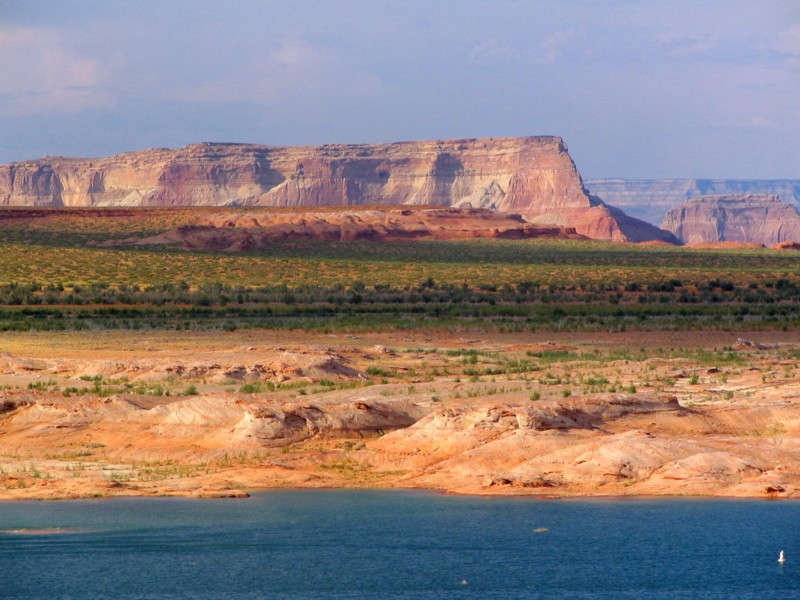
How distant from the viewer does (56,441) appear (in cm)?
2430

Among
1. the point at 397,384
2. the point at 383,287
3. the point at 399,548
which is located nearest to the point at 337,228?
the point at 383,287

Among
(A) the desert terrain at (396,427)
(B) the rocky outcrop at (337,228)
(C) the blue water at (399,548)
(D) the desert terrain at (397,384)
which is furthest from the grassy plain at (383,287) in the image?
(C) the blue water at (399,548)

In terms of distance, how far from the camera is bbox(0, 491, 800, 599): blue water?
16.3 metres

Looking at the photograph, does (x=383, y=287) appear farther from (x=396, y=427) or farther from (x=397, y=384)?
Answer: (x=396, y=427)

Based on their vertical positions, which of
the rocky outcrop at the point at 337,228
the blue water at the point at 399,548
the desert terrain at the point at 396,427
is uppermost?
the rocky outcrop at the point at 337,228

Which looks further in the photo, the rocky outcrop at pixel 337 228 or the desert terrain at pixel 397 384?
the rocky outcrop at pixel 337 228

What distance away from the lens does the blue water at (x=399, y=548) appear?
16.3m

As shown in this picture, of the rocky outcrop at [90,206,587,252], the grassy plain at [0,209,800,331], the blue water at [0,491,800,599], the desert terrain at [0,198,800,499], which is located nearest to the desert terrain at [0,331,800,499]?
the desert terrain at [0,198,800,499]

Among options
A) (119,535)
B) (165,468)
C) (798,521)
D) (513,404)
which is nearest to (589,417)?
(513,404)

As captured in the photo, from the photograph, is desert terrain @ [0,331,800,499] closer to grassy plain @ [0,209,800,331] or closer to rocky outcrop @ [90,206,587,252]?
grassy plain @ [0,209,800,331]

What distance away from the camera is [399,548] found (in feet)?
58.9

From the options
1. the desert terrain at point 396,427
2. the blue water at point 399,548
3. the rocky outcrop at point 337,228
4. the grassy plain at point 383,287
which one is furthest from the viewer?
the rocky outcrop at point 337,228

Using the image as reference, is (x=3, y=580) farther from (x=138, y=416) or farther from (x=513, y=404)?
(x=513, y=404)

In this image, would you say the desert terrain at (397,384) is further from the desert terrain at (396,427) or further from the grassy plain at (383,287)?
the grassy plain at (383,287)
